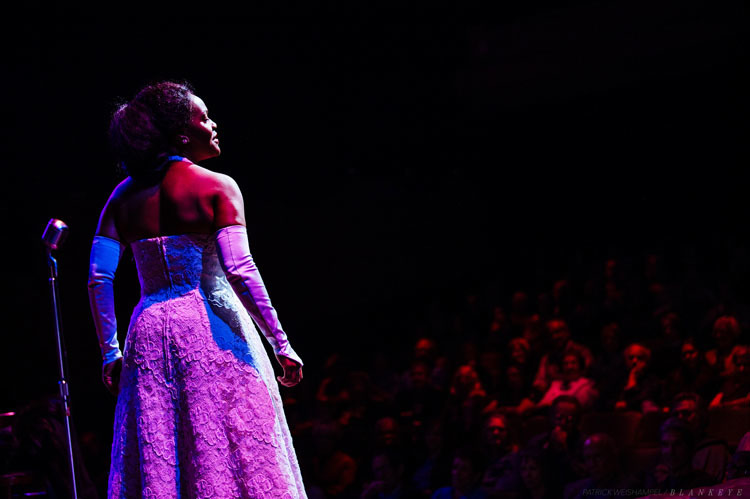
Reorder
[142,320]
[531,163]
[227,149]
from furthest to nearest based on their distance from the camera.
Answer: [531,163] → [227,149] → [142,320]

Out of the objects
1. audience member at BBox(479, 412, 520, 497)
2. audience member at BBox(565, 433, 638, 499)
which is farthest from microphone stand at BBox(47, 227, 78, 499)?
audience member at BBox(565, 433, 638, 499)

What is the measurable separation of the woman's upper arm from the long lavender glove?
37 mm

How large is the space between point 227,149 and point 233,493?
5178 millimetres

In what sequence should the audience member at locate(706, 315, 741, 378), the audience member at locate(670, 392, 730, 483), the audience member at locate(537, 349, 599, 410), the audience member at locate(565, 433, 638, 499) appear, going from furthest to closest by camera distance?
the audience member at locate(537, 349, 599, 410), the audience member at locate(706, 315, 741, 378), the audience member at locate(565, 433, 638, 499), the audience member at locate(670, 392, 730, 483)

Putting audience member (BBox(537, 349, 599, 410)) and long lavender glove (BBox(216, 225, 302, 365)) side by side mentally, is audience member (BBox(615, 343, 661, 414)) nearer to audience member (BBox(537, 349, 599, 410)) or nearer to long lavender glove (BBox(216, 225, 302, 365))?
audience member (BBox(537, 349, 599, 410))

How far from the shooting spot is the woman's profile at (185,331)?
2.15 m

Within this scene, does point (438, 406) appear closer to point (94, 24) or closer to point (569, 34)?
point (94, 24)

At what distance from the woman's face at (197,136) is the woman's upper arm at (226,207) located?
18 centimetres

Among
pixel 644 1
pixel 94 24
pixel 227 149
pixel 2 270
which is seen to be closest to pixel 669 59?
pixel 644 1

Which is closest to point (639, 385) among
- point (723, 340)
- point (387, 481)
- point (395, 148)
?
point (723, 340)

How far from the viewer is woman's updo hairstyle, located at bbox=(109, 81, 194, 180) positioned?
235 centimetres

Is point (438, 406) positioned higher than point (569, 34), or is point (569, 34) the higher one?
point (569, 34)

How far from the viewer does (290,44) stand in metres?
A: 7.86

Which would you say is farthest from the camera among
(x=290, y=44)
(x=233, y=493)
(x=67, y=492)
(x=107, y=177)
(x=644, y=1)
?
(x=644, y=1)
